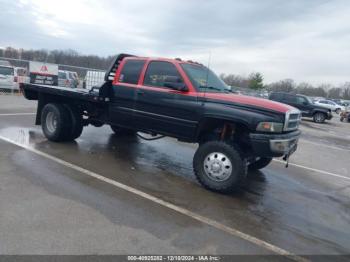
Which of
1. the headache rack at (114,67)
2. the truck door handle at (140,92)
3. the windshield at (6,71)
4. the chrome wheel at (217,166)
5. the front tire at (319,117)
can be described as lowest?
the chrome wheel at (217,166)

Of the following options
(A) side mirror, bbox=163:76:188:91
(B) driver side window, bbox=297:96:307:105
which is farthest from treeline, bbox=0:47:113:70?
(A) side mirror, bbox=163:76:188:91

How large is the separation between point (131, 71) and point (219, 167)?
270 cm

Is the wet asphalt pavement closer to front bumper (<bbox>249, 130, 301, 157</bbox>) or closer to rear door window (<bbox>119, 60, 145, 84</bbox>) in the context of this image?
front bumper (<bbox>249, 130, 301, 157</bbox>)

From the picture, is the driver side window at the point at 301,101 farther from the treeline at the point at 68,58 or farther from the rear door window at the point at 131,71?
the rear door window at the point at 131,71

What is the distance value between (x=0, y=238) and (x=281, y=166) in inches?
245

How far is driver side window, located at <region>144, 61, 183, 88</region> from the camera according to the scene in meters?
5.75

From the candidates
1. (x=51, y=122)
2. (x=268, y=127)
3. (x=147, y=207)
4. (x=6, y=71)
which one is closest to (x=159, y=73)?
(x=268, y=127)

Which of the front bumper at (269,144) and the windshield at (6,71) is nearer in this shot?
the front bumper at (269,144)

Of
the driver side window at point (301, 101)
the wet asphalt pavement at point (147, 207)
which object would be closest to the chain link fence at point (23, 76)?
the wet asphalt pavement at point (147, 207)

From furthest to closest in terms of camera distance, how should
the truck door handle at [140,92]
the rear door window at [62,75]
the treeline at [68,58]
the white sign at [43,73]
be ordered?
the treeline at [68,58], the rear door window at [62,75], the white sign at [43,73], the truck door handle at [140,92]

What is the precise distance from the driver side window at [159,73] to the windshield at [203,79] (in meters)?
0.21

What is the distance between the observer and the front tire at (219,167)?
4.89m

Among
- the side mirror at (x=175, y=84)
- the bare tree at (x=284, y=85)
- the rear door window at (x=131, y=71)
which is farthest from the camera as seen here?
the bare tree at (x=284, y=85)

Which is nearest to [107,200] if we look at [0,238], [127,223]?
[127,223]
